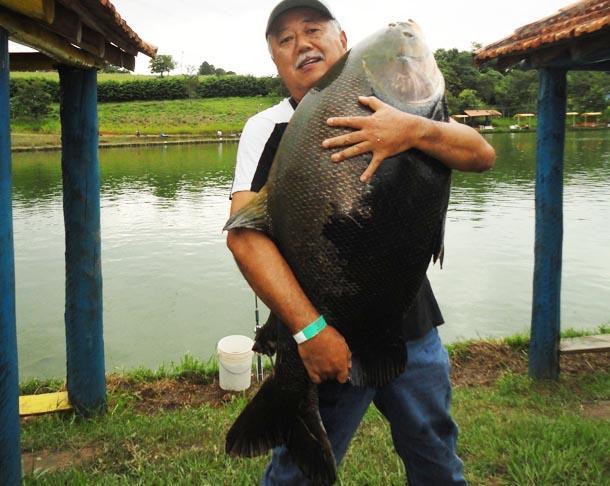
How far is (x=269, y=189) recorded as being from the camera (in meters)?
1.76

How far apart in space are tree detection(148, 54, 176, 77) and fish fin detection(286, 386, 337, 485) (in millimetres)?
103491

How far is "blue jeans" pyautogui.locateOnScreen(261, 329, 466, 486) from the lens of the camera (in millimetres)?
2182

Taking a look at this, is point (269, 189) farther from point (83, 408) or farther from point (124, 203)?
point (124, 203)

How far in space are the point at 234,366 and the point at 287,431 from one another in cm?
363

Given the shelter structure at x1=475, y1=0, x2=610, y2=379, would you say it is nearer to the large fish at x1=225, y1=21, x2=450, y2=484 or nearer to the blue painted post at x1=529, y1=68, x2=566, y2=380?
the blue painted post at x1=529, y1=68, x2=566, y2=380

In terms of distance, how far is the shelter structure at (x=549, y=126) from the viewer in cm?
473

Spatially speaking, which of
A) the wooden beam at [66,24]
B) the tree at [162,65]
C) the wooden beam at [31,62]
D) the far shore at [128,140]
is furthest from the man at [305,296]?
the tree at [162,65]

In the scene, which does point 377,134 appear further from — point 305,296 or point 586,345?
point 586,345

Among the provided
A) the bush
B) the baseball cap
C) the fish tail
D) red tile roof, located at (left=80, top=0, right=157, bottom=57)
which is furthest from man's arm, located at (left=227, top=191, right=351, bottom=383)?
the bush

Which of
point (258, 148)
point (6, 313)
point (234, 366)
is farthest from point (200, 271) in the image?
point (258, 148)

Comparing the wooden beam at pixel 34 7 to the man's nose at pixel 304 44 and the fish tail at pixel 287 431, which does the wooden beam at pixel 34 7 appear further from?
the fish tail at pixel 287 431

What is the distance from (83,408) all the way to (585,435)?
13.0ft

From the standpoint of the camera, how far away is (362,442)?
4098 millimetres

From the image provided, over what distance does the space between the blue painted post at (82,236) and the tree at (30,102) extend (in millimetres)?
59698
